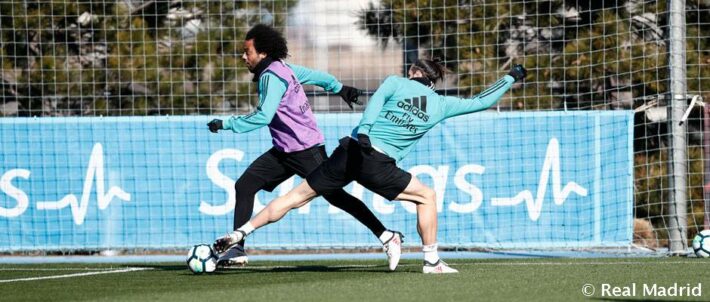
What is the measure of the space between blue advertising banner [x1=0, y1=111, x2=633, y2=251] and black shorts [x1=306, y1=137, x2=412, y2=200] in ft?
13.4

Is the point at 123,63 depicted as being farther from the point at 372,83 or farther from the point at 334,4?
the point at 372,83

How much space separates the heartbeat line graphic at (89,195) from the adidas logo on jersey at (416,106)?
5.17 m

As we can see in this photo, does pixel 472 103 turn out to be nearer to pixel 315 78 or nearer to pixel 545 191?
pixel 315 78

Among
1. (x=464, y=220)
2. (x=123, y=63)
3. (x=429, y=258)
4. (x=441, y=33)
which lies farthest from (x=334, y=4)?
(x=429, y=258)

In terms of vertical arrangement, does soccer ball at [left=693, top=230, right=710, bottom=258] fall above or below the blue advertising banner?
below

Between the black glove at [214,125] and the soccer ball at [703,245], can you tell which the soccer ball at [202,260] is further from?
the soccer ball at [703,245]

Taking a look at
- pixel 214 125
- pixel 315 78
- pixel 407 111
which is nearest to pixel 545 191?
pixel 315 78

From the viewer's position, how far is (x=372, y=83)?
1886 cm

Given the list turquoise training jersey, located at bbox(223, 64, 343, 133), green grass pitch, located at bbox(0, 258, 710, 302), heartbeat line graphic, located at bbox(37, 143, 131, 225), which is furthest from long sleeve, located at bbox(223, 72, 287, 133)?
heartbeat line graphic, located at bbox(37, 143, 131, 225)

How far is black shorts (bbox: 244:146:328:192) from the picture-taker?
9609 mm

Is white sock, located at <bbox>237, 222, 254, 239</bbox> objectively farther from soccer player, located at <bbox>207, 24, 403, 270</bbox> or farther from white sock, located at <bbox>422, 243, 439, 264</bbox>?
white sock, located at <bbox>422, 243, 439, 264</bbox>

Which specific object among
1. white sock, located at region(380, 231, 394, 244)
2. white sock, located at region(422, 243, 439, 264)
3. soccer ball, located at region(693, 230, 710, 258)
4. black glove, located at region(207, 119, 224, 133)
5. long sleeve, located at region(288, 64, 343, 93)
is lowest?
soccer ball, located at region(693, 230, 710, 258)

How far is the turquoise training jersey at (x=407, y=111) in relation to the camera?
882 centimetres

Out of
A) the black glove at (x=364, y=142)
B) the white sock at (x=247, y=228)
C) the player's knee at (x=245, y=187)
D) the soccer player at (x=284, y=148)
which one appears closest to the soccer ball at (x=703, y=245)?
the soccer player at (x=284, y=148)
